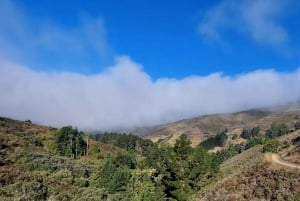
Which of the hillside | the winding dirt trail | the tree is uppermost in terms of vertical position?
the tree

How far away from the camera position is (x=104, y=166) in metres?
93.4

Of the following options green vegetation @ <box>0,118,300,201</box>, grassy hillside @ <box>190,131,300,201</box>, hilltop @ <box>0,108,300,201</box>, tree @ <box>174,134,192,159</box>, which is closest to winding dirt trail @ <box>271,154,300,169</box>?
hilltop @ <box>0,108,300,201</box>

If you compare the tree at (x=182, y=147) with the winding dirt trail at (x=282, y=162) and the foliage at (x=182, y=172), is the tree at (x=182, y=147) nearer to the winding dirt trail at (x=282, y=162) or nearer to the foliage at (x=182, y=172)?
the foliage at (x=182, y=172)

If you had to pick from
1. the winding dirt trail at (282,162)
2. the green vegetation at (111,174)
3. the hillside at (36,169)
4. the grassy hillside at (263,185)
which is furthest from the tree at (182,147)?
the hillside at (36,169)

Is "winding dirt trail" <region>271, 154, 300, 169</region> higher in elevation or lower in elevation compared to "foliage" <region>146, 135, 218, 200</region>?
higher

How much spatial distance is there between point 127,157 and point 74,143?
2873cm

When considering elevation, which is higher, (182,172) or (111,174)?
(182,172)

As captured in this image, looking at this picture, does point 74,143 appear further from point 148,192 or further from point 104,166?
point 148,192

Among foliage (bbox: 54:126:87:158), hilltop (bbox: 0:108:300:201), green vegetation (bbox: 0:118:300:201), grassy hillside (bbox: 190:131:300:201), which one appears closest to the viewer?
grassy hillside (bbox: 190:131:300:201)

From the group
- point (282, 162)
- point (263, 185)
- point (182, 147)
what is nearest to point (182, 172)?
point (182, 147)

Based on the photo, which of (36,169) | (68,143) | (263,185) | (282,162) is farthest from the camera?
(68,143)

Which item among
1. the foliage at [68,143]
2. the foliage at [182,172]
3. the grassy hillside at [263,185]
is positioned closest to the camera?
the grassy hillside at [263,185]

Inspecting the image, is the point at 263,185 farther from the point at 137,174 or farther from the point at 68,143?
the point at 68,143

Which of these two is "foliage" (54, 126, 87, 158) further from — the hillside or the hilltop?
the hillside
